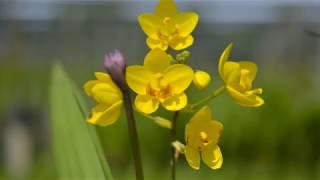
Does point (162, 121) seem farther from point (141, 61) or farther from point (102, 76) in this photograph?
point (141, 61)

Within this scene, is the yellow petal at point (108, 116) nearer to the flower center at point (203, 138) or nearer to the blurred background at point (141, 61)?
the flower center at point (203, 138)

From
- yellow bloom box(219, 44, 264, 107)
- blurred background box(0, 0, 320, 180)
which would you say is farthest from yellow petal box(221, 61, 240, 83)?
blurred background box(0, 0, 320, 180)

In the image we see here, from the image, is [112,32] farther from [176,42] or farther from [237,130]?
[176,42]

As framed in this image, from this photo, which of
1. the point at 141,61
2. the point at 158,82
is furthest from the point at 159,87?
the point at 141,61

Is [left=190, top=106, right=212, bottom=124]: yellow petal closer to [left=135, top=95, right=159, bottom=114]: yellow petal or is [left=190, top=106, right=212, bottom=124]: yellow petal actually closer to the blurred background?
[left=135, top=95, right=159, bottom=114]: yellow petal

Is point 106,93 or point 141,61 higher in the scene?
point 106,93

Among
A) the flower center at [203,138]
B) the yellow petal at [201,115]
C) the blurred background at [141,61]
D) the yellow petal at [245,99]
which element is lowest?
the blurred background at [141,61]

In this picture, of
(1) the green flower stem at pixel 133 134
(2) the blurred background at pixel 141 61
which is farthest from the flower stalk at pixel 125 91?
(2) the blurred background at pixel 141 61

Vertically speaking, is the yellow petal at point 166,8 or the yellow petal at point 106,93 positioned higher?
the yellow petal at point 166,8
